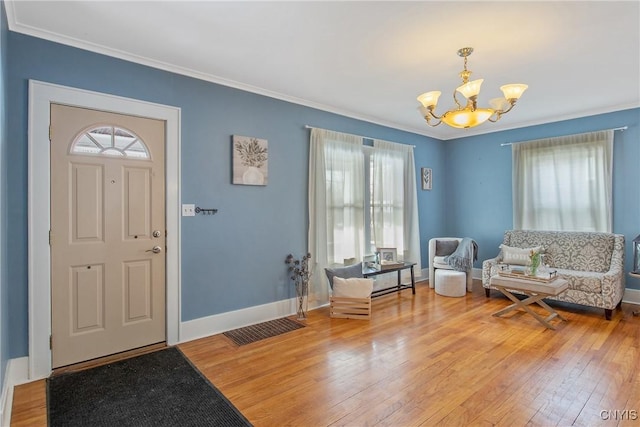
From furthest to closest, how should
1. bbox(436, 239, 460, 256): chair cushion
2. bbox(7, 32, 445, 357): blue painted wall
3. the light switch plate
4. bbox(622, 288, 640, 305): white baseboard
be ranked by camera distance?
bbox(436, 239, 460, 256): chair cushion
bbox(622, 288, 640, 305): white baseboard
the light switch plate
bbox(7, 32, 445, 357): blue painted wall

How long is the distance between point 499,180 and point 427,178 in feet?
3.69

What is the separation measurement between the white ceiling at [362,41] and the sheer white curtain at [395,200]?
1.36m

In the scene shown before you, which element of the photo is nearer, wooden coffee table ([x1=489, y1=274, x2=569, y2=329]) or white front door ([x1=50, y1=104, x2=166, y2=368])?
white front door ([x1=50, y1=104, x2=166, y2=368])

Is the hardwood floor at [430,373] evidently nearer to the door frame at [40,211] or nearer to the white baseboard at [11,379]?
the white baseboard at [11,379]

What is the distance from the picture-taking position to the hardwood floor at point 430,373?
2053 mm

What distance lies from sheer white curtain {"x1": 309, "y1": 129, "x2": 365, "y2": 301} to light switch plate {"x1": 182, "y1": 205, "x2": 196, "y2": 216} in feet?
4.59

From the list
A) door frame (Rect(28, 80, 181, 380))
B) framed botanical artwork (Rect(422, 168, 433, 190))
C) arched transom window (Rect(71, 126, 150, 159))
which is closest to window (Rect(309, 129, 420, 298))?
framed botanical artwork (Rect(422, 168, 433, 190))

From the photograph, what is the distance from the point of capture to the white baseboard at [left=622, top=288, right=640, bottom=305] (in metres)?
4.30

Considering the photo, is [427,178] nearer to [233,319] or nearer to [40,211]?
[233,319]

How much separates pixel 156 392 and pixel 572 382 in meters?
2.90

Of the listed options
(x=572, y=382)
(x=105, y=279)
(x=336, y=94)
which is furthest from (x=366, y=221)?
(x=105, y=279)

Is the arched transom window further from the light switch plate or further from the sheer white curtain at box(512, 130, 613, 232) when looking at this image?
the sheer white curtain at box(512, 130, 613, 232)

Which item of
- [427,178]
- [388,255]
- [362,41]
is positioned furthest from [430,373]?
[427,178]

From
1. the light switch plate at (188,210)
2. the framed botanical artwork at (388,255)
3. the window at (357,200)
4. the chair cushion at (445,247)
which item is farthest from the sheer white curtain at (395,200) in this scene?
the light switch plate at (188,210)
